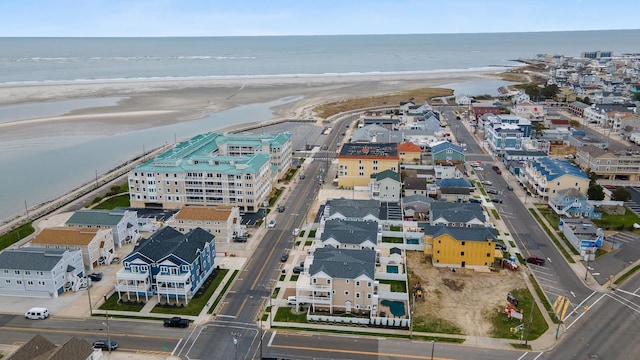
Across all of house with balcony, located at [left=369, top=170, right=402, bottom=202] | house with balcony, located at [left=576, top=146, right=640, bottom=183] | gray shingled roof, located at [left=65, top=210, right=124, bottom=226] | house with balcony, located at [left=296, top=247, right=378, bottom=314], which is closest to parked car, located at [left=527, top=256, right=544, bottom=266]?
house with balcony, located at [left=296, top=247, right=378, bottom=314]

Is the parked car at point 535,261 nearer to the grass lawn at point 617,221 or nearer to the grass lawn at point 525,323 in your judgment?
the grass lawn at point 525,323

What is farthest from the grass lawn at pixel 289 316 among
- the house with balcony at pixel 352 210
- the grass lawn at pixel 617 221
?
the grass lawn at pixel 617 221

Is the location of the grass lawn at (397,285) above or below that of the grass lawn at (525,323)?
above

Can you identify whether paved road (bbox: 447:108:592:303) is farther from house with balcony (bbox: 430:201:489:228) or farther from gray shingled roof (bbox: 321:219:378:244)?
gray shingled roof (bbox: 321:219:378:244)

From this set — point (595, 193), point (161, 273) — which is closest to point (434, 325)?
point (161, 273)

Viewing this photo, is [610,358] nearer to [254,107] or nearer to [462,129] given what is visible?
[462,129]

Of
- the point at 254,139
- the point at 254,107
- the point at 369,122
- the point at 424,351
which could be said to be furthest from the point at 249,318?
the point at 254,107
